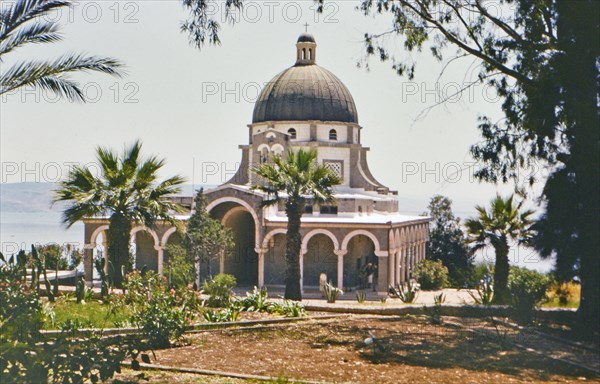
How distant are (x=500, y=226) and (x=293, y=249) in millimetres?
6725

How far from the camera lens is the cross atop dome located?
152 feet

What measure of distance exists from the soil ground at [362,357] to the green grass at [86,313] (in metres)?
2.21

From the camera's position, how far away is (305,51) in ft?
152

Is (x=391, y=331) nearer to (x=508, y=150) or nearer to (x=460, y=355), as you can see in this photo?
(x=460, y=355)

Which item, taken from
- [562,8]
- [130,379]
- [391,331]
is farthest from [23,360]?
[562,8]

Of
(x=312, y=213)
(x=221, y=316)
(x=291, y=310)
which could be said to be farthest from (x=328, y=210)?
(x=221, y=316)

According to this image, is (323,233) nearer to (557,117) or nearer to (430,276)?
(430,276)

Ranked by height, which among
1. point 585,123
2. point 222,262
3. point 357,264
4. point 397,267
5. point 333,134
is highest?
point 333,134

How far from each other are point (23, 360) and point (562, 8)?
39.9ft

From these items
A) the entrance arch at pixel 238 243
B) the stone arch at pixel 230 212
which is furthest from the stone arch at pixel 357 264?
the stone arch at pixel 230 212

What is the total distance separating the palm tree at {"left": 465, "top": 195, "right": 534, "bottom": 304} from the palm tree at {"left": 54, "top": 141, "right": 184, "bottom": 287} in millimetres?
10144

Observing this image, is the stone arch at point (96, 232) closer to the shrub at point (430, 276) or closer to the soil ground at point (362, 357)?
the shrub at point (430, 276)

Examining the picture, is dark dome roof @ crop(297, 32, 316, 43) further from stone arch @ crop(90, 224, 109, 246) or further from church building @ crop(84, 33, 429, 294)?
stone arch @ crop(90, 224, 109, 246)

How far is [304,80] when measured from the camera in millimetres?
43875
